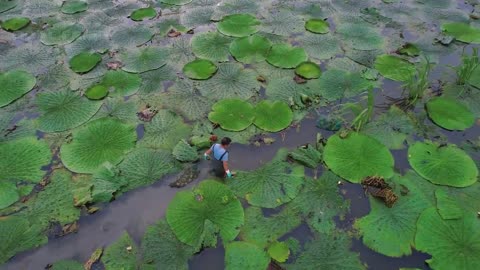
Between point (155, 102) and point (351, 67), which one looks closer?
point (155, 102)

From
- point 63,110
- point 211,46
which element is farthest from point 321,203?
point 63,110

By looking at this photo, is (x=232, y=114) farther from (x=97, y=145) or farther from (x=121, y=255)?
(x=121, y=255)

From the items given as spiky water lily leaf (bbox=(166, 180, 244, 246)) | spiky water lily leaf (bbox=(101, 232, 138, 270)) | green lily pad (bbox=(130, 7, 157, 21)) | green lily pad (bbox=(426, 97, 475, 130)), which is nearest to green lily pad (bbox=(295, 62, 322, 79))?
green lily pad (bbox=(426, 97, 475, 130))

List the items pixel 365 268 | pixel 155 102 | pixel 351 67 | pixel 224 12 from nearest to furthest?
pixel 365 268 < pixel 155 102 < pixel 351 67 < pixel 224 12

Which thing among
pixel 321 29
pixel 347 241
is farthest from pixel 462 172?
pixel 321 29

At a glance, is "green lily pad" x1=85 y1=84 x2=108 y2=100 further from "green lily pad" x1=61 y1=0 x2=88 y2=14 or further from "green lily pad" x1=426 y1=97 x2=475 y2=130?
"green lily pad" x1=426 y1=97 x2=475 y2=130

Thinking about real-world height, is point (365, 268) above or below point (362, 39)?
below

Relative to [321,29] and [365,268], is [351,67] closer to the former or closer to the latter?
[321,29]
